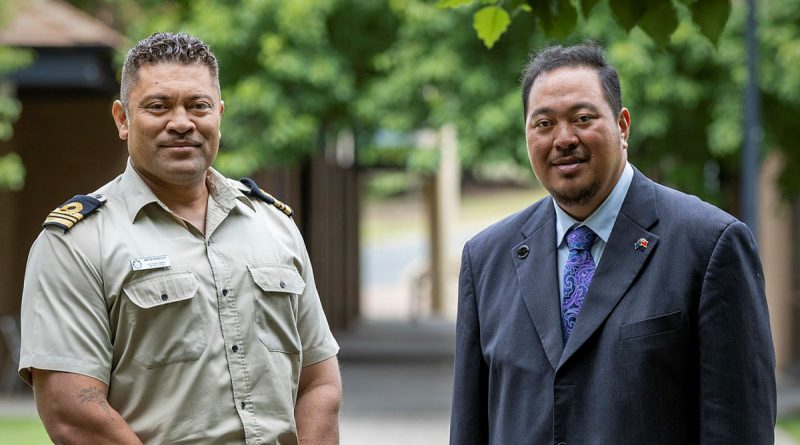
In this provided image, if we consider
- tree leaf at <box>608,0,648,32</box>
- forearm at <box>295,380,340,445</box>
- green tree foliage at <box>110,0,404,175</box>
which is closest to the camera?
forearm at <box>295,380,340,445</box>

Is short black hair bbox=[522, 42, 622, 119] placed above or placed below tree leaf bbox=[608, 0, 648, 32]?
below

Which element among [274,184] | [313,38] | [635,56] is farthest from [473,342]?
[274,184]

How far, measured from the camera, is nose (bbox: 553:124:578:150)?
3418mm

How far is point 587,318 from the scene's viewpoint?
11.1ft

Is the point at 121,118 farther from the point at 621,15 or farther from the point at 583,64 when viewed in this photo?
the point at 621,15

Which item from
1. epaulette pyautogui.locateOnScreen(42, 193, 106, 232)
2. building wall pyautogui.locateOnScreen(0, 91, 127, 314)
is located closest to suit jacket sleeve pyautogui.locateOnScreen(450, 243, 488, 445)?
epaulette pyautogui.locateOnScreen(42, 193, 106, 232)

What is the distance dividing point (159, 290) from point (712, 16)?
1.76m

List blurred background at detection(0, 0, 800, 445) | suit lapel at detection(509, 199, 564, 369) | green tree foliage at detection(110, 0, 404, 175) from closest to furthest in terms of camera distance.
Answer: suit lapel at detection(509, 199, 564, 369)
blurred background at detection(0, 0, 800, 445)
green tree foliage at detection(110, 0, 404, 175)

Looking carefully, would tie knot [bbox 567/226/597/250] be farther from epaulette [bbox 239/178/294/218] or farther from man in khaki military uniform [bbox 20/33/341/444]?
epaulette [bbox 239/178/294/218]

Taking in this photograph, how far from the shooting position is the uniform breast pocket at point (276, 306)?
358cm

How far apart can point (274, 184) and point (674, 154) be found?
786 centimetres

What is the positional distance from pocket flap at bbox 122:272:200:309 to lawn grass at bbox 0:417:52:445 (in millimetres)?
9204

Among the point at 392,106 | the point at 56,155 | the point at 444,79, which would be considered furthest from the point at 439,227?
the point at 444,79

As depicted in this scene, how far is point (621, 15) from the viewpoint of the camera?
12.5ft
